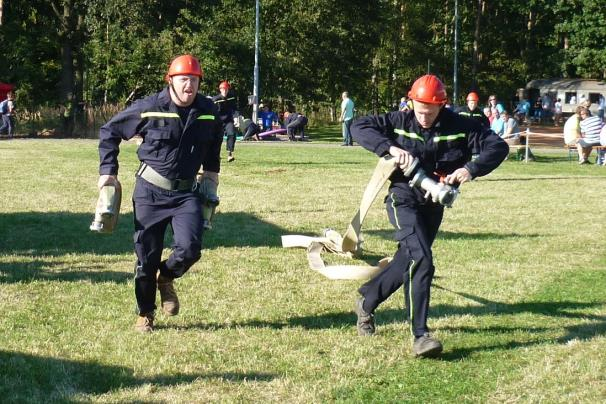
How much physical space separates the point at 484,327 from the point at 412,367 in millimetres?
1344

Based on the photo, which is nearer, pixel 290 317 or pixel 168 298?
pixel 168 298

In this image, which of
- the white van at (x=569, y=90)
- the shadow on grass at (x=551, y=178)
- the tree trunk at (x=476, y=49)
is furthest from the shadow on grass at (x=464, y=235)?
the tree trunk at (x=476, y=49)

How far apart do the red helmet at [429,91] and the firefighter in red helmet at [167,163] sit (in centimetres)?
155

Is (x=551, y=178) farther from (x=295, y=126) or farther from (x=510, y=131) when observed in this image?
(x=295, y=126)

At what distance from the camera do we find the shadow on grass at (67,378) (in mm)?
5371

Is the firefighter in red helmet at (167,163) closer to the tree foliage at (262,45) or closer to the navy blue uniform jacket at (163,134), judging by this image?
the navy blue uniform jacket at (163,134)

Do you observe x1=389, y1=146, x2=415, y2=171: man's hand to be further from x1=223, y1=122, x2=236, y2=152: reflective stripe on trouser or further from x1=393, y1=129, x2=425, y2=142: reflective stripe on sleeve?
x1=223, y1=122, x2=236, y2=152: reflective stripe on trouser

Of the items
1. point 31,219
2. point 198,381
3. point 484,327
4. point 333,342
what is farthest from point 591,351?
point 31,219

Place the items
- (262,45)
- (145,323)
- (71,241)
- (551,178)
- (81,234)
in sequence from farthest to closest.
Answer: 1. (262,45)
2. (551,178)
3. (81,234)
4. (71,241)
5. (145,323)

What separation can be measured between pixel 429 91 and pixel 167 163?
6.38 ft

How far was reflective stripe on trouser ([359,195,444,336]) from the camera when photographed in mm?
6246

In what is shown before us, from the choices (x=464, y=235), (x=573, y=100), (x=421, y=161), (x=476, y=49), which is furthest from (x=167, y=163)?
(x=573, y=100)

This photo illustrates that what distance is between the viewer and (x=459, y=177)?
20.4ft

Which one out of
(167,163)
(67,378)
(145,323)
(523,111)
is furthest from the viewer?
(523,111)
